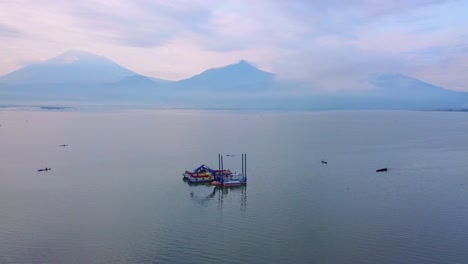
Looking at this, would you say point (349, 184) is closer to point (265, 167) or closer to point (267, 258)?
point (265, 167)

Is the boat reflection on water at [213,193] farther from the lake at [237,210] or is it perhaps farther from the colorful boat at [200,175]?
the colorful boat at [200,175]

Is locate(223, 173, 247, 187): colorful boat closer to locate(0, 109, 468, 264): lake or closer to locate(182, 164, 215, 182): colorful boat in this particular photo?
locate(0, 109, 468, 264): lake

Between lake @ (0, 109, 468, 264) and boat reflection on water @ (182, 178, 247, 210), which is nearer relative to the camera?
lake @ (0, 109, 468, 264)

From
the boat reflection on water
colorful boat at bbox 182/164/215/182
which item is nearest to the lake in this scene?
the boat reflection on water

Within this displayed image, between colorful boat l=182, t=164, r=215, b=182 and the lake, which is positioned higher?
colorful boat l=182, t=164, r=215, b=182

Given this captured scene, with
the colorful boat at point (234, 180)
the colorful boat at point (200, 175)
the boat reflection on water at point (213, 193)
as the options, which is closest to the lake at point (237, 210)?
the boat reflection on water at point (213, 193)

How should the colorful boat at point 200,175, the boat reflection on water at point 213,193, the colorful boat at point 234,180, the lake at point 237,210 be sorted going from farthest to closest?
1. the colorful boat at point 200,175
2. the colorful boat at point 234,180
3. the boat reflection on water at point 213,193
4. the lake at point 237,210

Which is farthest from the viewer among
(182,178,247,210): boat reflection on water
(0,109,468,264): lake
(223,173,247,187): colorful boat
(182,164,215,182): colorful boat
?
(182,164,215,182): colorful boat

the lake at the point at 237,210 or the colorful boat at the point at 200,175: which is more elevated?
the colorful boat at the point at 200,175

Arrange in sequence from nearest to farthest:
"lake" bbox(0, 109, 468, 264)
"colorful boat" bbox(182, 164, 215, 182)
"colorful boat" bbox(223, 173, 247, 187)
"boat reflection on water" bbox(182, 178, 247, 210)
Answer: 1. "lake" bbox(0, 109, 468, 264)
2. "boat reflection on water" bbox(182, 178, 247, 210)
3. "colorful boat" bbox(223, 173, 247, 187)
4. "colorful boat" bbox(182, 164, 215, 182)

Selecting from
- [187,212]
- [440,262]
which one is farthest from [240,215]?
[440,262]

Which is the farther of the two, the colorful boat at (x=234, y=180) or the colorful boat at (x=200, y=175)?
the colorful boat at (x=200, y=175)
